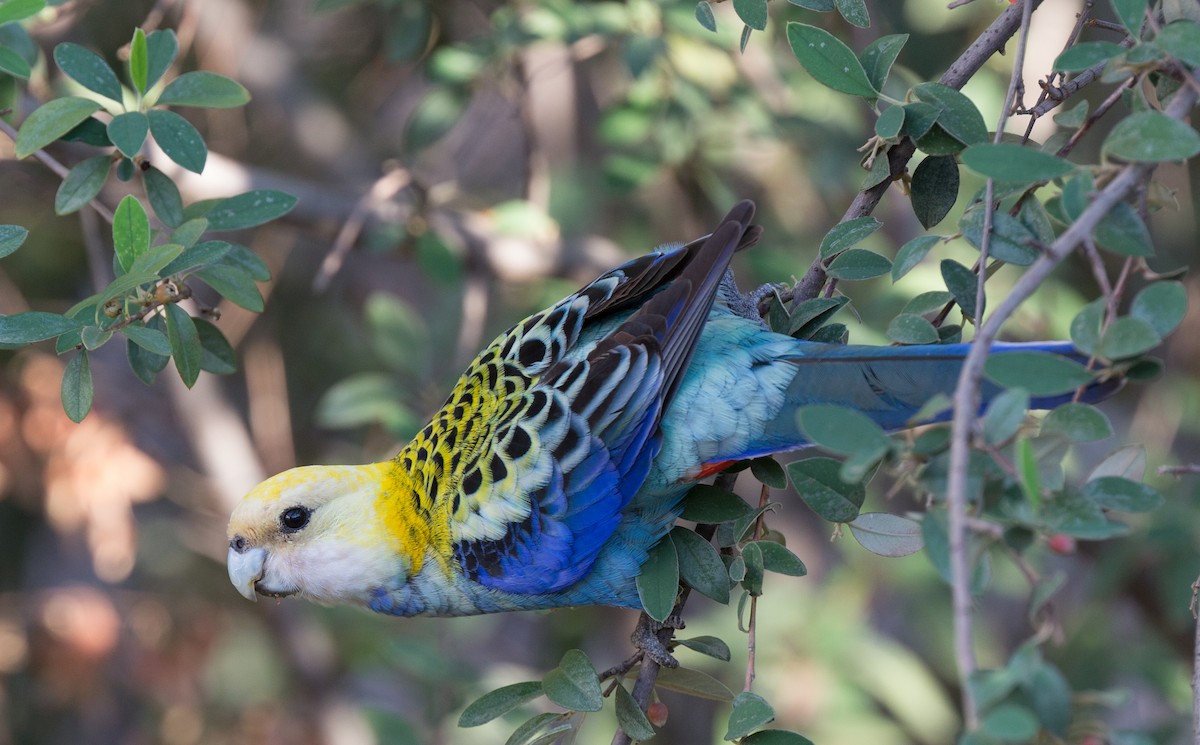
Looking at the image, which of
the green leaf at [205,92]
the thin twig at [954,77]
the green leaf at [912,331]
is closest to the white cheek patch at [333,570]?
the green leaf at [205,92]

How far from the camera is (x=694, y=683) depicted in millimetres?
2102

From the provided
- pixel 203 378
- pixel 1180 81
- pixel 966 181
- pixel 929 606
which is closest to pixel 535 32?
pixel 966 181

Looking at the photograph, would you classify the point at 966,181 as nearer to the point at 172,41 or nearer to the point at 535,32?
the point at 535,32

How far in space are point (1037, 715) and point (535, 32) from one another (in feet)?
9.25

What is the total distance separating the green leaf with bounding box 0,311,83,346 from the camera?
1.87 meters

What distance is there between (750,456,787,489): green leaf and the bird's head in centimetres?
89

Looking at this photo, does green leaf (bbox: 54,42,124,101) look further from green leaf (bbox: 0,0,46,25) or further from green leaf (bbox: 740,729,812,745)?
green leaf (bbox: 740,729,812,745)

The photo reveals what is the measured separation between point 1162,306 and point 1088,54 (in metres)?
0.41

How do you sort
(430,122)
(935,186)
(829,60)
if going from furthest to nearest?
1. (430,122)
2. (935,186)
3. (829,60)

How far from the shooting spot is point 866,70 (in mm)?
1991

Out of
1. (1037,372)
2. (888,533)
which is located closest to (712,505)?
(888,533)

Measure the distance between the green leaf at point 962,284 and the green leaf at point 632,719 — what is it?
90 cm

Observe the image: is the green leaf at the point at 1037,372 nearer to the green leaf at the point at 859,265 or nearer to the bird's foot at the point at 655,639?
the green leaf at the point at 859,265

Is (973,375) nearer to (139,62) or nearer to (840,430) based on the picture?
(840,430)
